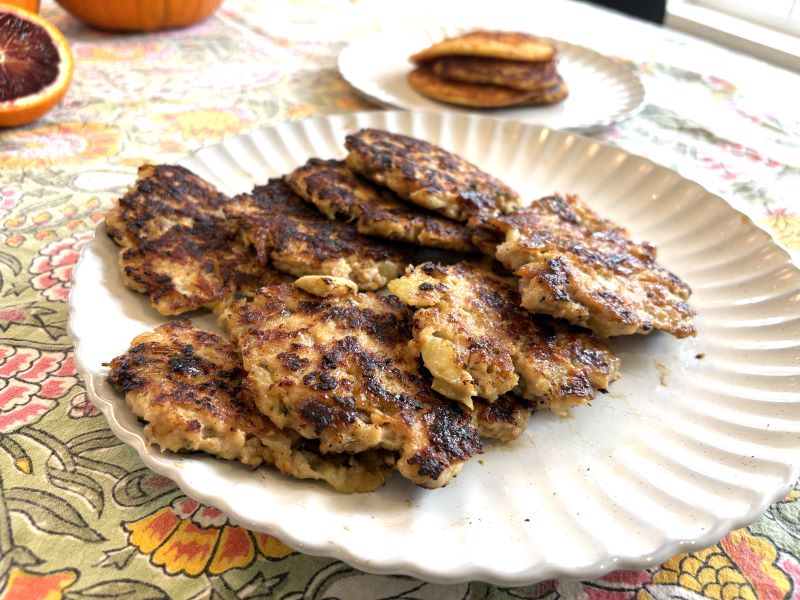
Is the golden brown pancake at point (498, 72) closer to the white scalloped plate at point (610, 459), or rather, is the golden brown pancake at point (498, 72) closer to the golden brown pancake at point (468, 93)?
the golden brown pancake at point (468, 93)

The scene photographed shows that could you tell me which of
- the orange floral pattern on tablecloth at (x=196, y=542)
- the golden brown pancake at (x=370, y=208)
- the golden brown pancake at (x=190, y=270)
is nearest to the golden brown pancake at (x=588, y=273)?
the golden brown pancake at (x=370, y=208)

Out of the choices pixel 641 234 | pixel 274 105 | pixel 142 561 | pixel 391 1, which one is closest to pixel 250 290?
pixel 142 561

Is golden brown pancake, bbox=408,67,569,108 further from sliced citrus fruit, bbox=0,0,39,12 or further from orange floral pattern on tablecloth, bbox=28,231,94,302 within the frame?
sliced citrus fruit, bbox=0,0,39,12

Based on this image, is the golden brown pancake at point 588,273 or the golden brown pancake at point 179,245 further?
the golden brown pancake at point 179,245

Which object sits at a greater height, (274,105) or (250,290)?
(250,290)

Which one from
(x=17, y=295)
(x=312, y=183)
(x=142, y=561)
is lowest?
(x=17, y=295)

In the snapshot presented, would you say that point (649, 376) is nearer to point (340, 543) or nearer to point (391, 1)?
point (340, 543)

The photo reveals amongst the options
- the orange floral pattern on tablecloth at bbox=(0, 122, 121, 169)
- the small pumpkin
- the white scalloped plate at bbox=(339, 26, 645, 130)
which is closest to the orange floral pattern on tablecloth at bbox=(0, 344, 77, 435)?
the orange floral pattern on tablecloth at bbox=(0, 122, 121, 169)

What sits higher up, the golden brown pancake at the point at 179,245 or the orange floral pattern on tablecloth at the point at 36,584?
the golden brown pancake at the point at 179,245
